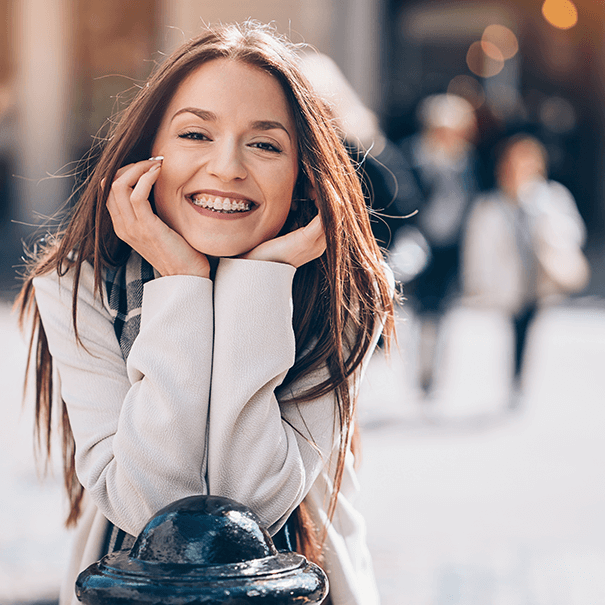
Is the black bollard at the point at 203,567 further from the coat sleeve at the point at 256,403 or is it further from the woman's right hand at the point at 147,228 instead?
the woman's right hand at the point at 147,228

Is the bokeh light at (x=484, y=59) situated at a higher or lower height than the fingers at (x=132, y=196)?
higher

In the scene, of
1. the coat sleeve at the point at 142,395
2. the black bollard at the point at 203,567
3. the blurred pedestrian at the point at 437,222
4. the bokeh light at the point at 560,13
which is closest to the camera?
the black bollard at the point at 203,567

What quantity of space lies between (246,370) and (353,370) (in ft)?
0.95

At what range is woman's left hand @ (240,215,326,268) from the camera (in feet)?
6.38

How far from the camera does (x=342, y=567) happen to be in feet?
6.75

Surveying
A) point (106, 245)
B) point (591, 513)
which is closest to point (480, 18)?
point (591, 513)

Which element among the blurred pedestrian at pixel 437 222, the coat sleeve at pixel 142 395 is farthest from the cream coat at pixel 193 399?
the blurred pedestrian at pixel 437 222

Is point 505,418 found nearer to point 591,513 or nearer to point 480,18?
point 591,513

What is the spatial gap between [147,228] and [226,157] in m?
0.23

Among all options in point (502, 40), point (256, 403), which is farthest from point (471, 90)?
point (256, 403)

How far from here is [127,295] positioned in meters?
2.03

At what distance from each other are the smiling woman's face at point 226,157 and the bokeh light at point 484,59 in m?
13.6

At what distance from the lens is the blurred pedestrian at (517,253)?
7098mm

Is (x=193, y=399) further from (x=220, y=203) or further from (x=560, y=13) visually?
(x=560, y=13)
